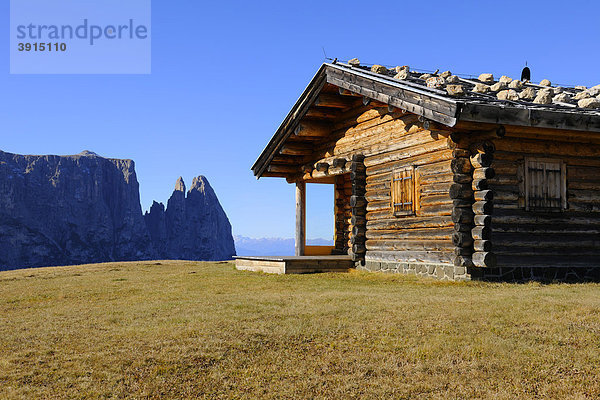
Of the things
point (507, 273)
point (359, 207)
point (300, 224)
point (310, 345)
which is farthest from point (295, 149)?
point (310, 345)

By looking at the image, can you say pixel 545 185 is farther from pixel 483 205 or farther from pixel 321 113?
pixel 321 113

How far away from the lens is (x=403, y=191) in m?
14.5

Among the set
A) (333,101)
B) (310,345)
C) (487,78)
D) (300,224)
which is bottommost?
(310,345)

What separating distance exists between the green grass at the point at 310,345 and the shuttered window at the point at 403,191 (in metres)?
3.85

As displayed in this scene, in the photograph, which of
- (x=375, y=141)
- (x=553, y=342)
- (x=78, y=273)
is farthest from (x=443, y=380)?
(x=78, y=273)

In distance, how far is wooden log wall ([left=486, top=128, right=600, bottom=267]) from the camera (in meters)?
12.3

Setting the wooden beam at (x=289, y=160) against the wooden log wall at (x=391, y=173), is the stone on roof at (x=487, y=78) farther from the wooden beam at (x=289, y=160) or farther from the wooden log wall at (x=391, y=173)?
the wooden beam at (x=289, y=160)

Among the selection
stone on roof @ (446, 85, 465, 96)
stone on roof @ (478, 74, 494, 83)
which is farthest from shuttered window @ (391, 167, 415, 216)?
stone on roof @ (478, 74, 494, 83)

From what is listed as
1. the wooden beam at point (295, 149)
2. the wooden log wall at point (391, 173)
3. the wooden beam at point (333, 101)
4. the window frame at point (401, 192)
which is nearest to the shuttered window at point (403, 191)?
the window frame at point (401, 192)

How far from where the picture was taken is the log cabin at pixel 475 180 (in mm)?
11906

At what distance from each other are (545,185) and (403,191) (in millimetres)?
3445

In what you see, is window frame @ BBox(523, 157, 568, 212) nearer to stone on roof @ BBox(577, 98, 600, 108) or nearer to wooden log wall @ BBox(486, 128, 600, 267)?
wooden log wall @ BBox(486, 128, 600, 267)

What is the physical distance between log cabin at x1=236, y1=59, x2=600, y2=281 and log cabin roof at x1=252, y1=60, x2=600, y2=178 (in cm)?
3

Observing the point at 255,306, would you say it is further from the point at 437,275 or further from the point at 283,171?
the point at 283,171
